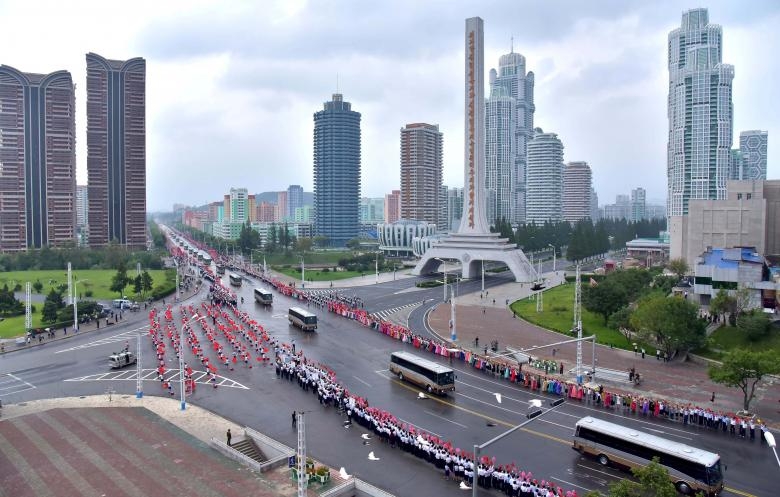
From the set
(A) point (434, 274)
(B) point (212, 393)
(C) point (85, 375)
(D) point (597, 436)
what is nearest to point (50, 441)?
(B) point (212, 393)

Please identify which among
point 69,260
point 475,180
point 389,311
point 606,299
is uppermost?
point 475,180

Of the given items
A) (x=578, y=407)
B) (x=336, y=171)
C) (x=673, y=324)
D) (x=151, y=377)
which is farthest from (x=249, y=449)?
(x=336, y=171)

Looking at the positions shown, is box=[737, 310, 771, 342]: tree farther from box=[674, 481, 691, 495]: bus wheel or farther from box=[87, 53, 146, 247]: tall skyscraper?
box=[87, 53, 146, 247]: tall skyscraper

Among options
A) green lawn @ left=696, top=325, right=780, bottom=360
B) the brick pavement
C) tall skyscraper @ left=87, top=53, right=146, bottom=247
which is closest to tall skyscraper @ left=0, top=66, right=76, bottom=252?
tall skyscraper @ left=87, top=53, right=146, bottom=247

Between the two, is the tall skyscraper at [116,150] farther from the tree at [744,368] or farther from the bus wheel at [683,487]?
the bus wheel at [683,487]

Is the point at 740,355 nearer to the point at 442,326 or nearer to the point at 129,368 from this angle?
the point at 442,326

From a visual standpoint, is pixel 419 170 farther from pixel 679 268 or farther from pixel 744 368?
pixel 744 368
